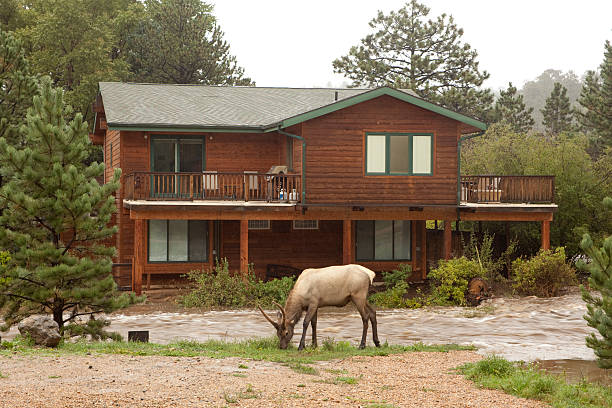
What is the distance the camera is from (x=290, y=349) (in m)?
14.5

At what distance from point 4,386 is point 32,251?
563 cm

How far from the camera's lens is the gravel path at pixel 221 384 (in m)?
9.57

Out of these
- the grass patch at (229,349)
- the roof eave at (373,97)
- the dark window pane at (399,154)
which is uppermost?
the roof eave at (373,97)

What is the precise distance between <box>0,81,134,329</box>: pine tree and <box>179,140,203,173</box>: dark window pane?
10.3m

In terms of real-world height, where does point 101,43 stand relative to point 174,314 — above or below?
above

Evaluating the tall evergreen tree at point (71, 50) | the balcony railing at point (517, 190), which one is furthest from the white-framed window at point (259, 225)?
the tall evergreen tree at point (71, 50)

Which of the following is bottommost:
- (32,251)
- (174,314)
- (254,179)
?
(174,314)

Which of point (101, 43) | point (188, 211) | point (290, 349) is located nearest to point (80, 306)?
point (290, 349)

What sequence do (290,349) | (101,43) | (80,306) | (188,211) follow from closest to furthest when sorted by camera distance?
(290,349)
(80,306)
(188,211)
(101,43)

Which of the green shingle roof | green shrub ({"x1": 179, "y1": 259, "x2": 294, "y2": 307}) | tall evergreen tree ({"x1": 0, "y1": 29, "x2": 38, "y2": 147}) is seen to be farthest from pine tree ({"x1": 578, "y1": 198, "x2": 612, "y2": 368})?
tall evergreen tree ({"x1": 0, "y1": 29, "x2": 38, "y2": 147})

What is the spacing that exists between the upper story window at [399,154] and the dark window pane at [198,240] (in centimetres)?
658

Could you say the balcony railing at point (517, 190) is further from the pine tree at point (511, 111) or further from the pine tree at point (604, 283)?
the pine tree at point (511, 111)

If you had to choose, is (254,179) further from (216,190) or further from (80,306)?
(80,306)

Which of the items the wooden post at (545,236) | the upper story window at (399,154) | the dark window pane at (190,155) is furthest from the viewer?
the dark window pane at (190,155)
